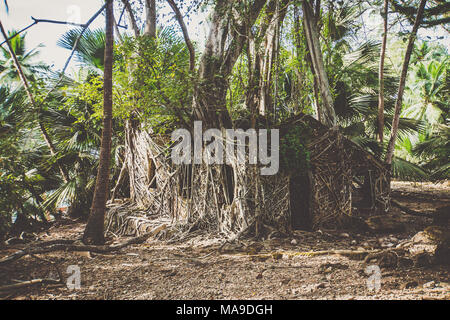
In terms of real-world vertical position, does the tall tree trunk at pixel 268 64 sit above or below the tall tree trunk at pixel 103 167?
above

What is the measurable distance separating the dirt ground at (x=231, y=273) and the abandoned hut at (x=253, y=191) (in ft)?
1.79

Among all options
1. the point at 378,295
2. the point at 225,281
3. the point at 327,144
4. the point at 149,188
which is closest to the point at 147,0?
the point at 149,188

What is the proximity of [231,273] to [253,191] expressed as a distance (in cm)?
183

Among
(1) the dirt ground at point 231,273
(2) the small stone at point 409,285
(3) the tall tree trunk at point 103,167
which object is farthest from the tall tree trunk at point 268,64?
(2) the small stone at point 409,285

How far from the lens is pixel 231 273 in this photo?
12.3 feet

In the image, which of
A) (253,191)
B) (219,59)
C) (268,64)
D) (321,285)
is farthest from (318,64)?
(321,285)

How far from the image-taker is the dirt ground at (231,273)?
3088 mm

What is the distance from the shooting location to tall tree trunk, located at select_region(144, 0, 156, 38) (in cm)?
719

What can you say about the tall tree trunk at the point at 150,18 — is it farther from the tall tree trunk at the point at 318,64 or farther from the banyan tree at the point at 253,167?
the tall tree trunk at the point at 318,64

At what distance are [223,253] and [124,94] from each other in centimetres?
351

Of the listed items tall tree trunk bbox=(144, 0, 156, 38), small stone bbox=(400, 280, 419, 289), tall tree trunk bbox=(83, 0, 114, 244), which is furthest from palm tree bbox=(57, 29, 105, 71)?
small stone bbox=(400, 280, 419, 289)

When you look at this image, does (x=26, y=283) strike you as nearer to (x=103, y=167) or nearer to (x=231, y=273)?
(x=103, y=167)

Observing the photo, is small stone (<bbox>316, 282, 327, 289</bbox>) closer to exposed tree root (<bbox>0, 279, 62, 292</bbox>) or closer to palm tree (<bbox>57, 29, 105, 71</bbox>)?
exposed tree root (<bbox>0, 279, 62, 292</bbox>)

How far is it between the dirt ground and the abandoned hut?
1.79ft
